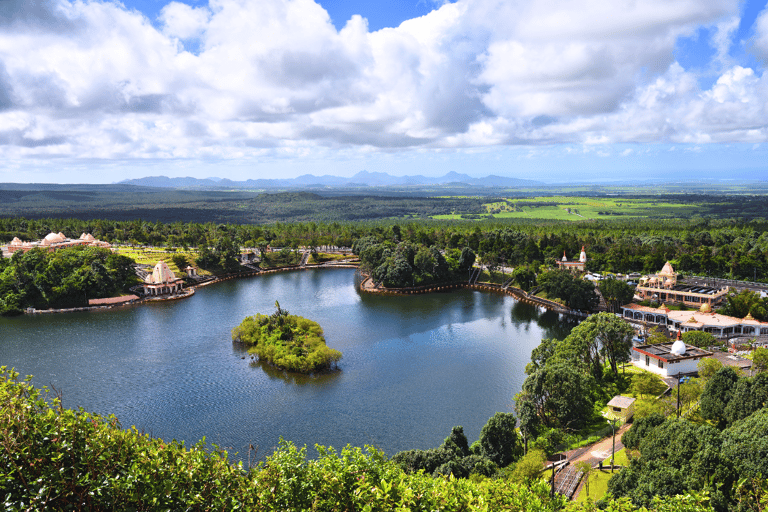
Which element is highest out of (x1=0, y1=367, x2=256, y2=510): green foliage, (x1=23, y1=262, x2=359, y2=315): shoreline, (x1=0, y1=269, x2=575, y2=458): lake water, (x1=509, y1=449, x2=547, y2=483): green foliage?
(x1=0, y1=367, x2=256, y2=510): green foliage

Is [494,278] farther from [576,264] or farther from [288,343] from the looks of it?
[288,343]

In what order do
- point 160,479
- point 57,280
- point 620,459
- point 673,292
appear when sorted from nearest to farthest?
point 160,479 → point 620,459 → point 673,292 → point 57,280

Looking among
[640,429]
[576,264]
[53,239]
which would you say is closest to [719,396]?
[640,429]

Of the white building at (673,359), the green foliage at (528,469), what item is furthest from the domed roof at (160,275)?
the white building at (673,359)

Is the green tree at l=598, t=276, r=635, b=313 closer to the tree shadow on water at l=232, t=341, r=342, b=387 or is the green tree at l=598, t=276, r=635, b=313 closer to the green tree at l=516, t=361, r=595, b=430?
the green tree at l=516, t=361, r=595, b=430

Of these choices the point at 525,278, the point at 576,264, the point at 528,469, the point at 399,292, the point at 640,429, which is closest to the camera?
the point at 528,469

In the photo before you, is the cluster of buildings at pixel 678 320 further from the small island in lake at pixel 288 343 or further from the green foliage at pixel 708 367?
the small island in lake at pixel 288 343

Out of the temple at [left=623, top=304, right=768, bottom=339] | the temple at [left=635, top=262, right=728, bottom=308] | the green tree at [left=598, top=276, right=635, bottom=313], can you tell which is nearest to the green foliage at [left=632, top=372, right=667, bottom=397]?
the temple at [left=623, top=304, right=768, bottom=339]

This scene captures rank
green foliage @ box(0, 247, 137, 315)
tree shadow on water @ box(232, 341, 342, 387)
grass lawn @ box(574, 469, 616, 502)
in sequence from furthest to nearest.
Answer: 1. green foliage @ box(0, 247, 137, 315)
2. tree shadow on water @ box(232, 341, 342, 387)
3. grass lawn @ box(574, 469, 616, 502)
